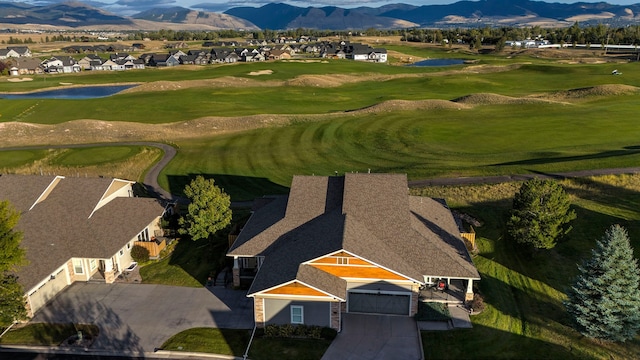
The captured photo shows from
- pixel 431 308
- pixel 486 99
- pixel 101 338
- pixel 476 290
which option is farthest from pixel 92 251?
pixel 486 99

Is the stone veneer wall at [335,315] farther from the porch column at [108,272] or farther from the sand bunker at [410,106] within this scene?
the sand bunker at [410,106]

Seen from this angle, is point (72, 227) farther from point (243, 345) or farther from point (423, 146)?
point (423, 146)

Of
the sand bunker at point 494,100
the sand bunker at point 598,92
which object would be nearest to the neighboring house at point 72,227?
the sand bunker at point 494,100

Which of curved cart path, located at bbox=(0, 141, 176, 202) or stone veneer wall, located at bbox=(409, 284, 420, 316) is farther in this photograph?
curved cart path, located at bbox=(0, 141, 176, 202)

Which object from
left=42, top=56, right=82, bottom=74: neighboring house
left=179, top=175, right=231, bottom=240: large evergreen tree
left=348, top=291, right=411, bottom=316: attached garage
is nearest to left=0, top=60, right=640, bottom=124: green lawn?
left=42, top=56, right=82, bottom=74: neighboring house

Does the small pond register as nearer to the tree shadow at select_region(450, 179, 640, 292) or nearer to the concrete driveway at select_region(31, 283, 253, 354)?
the tree shadow at select_region(450, 179, 640, 292)
